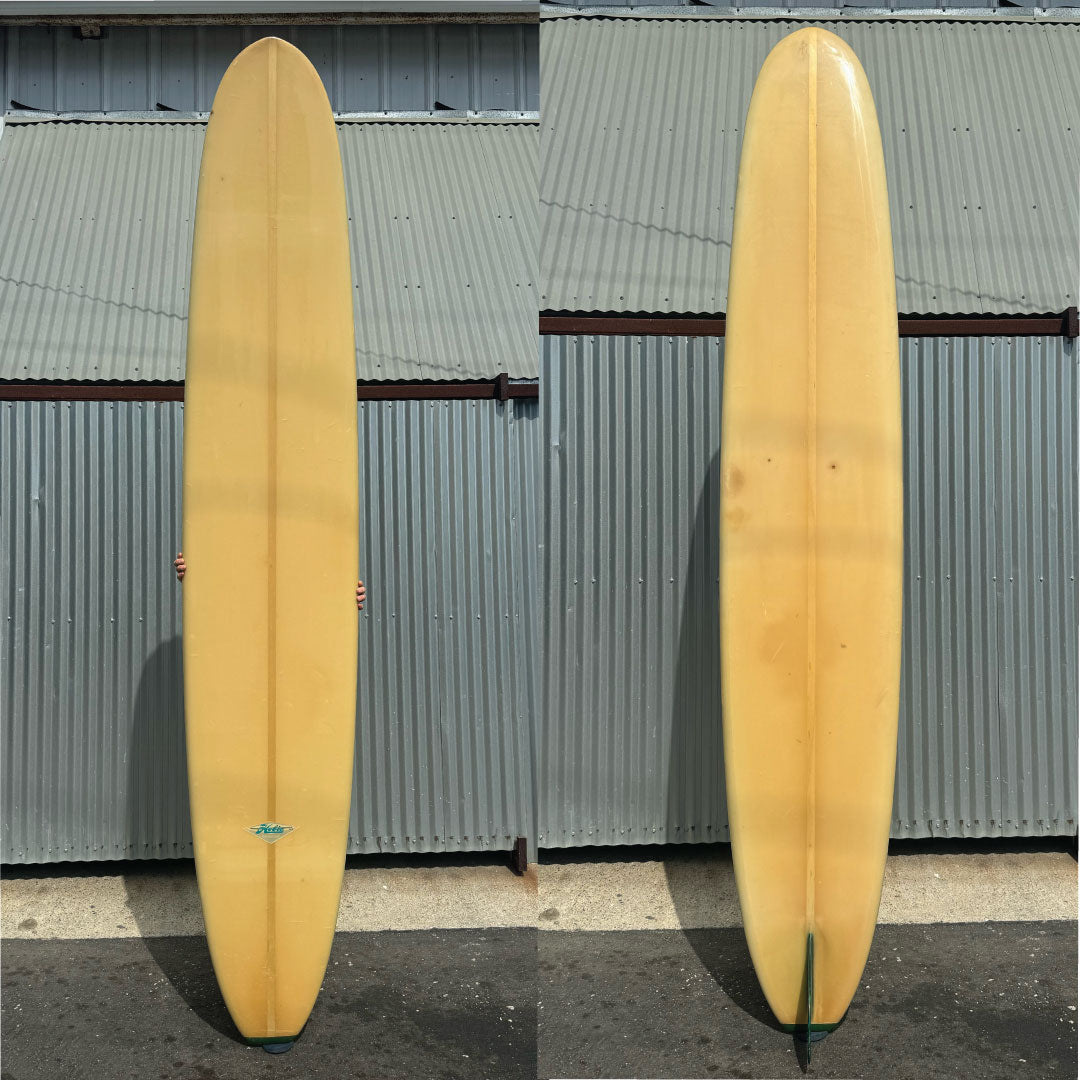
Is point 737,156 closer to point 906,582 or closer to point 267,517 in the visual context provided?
point 906,582

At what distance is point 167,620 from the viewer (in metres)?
4.76

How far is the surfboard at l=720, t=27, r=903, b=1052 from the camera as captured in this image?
351 centimetres

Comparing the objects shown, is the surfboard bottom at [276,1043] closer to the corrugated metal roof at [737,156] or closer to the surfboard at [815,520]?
the surfboard at [815,520]

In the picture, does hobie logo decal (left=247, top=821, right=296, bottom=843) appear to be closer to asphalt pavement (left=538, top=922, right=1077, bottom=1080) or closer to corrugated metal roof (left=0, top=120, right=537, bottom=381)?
asphalt pavement (left=538, top=922, right=1077, bottom=1080)

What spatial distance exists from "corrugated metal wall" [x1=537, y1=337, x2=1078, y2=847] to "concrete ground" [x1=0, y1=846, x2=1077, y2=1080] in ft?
1.18

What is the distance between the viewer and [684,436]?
15.3 ft

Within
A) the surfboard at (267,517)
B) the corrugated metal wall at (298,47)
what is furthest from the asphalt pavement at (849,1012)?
the corrugated metal wall at (298,47)

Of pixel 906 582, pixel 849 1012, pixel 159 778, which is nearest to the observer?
pixel 849 1012

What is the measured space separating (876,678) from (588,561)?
1652mm

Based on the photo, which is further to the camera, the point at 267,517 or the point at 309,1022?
the point at 309,1022

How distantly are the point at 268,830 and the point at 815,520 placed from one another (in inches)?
99.2

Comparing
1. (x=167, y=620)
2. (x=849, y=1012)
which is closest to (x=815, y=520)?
(x=849, y=1012)

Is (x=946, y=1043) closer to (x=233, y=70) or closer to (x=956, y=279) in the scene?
(x=956, y=279)

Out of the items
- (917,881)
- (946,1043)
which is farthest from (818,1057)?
(917,881)
